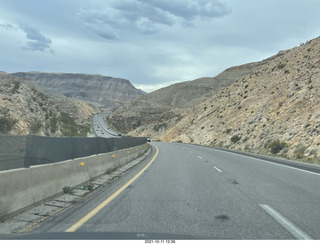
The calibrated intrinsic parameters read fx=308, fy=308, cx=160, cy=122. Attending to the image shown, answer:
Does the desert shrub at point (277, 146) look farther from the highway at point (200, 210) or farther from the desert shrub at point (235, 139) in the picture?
the highway at point (200, 210)

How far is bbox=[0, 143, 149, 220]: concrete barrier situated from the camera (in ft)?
18.1

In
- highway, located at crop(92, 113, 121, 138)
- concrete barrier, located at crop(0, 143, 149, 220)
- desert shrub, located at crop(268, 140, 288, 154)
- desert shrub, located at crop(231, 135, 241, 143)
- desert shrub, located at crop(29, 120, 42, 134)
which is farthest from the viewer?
highway, located at crop(92, 113, 121, 138)

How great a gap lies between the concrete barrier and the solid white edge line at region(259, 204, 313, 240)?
4.86 meters

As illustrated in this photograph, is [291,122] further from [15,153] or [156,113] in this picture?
[156,113]

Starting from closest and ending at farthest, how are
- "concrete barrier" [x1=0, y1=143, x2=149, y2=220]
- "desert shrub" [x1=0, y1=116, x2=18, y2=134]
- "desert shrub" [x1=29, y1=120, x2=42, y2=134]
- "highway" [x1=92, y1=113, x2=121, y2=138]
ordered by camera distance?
"concrete barrier" [x1=0, y1=143, x2=149, y2=220]
"desert shrub" [x1=0, y1=116, x2=18, y2=134]
"desert shrub" [x1=29, y1=120, x2=42, y2=134]
"highway" [x1=92, y1=113, x2=121, y2=138]

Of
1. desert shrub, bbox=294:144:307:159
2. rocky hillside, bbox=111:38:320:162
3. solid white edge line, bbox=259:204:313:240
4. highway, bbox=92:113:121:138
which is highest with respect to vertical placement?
rocky hillside, bbox=111:38:320:162

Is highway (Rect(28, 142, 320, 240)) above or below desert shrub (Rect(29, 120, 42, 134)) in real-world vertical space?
below

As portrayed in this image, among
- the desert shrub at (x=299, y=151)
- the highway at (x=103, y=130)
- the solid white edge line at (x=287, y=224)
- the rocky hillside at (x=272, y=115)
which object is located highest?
the rocky hillside at (x=272, y=115)

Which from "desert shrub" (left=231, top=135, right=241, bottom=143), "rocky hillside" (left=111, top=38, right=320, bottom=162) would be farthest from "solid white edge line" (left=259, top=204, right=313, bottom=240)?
"desert shrub" (left=231, top=135, right=241, bottom=143)

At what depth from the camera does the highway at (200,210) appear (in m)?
4.98

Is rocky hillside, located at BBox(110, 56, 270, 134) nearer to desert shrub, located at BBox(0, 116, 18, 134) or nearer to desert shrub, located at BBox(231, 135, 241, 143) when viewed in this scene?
desert shrub, located at BBox(231, 135, 241, 143)

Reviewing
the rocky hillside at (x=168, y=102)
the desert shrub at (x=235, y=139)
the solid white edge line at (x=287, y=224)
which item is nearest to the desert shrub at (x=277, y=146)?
the desert shrub at (x=235, y=139)

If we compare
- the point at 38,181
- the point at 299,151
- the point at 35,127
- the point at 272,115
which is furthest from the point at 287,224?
the point at 272,115

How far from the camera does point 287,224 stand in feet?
17.9
